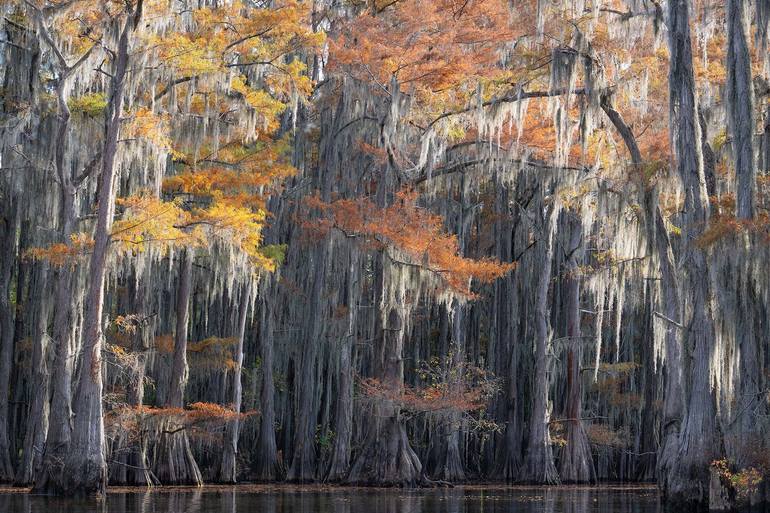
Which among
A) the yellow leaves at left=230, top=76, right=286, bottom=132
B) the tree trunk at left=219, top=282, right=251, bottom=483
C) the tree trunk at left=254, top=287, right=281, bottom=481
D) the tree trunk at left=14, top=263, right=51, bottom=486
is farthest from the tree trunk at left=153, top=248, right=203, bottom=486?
the tree trunk at left=254, top=287, right=281, bottom=481

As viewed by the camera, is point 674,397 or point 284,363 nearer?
point 674,397

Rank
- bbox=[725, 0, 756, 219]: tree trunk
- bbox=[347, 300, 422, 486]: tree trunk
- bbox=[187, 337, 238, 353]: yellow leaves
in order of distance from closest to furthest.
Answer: bbox=[725, 0, 756, 219]: tree trunk < bbox=[347, 300, 422, 486]: tree trunk < bbox=[187, 337, 238, 353]: yellow leaves

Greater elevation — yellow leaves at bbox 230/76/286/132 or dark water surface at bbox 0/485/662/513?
yellow leaves at bbox 230/76/286/132

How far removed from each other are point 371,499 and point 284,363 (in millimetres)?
13207

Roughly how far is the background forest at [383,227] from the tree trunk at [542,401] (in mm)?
75

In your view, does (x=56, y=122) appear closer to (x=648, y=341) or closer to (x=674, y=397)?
(x=674, y=397)

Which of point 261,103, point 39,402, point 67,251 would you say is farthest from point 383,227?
point 39,402

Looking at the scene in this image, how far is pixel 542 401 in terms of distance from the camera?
24.8 m

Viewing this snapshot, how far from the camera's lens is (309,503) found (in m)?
14.6

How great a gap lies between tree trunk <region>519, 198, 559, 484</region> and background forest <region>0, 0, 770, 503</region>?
0.25ft

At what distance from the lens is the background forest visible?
46.0 ft

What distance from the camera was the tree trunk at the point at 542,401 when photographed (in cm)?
2388

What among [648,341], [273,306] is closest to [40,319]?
[273,306]

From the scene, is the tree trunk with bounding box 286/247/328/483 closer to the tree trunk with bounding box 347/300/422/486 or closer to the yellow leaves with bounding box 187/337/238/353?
the yellow leaves with bounding box 187/337/238/353
